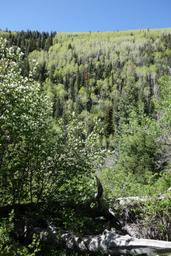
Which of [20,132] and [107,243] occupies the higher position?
[20,132]

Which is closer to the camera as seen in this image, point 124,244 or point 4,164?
point 124,244

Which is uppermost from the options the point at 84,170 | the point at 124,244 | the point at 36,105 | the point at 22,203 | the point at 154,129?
the point at 154,129

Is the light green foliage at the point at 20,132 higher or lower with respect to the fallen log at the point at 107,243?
higher

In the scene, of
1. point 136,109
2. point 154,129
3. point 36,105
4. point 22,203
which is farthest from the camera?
point 136,109

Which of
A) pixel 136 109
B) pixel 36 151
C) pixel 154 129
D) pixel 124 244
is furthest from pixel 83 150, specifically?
pixel 136 109

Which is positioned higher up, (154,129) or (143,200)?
(154,129)

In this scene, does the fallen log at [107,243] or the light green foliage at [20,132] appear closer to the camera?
the fallen log at [107,243]

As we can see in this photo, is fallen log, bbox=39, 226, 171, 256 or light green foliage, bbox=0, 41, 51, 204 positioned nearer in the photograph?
fallen log, bbox=39, 226, 171, 256

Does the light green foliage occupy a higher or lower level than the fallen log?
higher

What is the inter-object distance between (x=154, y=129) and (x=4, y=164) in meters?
21.3

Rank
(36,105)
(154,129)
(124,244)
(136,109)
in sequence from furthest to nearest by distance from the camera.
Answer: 1. (136,109)
2. (154,129)
3. (36,105)
4. (124,244)

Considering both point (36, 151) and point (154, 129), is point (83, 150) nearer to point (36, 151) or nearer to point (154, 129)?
point (36, 151)

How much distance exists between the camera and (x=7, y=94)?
15.8m

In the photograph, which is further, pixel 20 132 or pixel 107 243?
pixel 20 132
